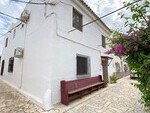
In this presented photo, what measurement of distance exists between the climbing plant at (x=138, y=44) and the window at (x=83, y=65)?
4671 mm

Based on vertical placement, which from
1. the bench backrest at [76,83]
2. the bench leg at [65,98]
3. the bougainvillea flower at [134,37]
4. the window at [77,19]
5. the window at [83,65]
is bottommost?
the bench leg at [65,98]

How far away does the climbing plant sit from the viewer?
296 cm

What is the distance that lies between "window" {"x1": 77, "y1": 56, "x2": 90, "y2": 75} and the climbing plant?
15.3ft

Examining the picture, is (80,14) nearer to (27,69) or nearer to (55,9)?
(55,9)

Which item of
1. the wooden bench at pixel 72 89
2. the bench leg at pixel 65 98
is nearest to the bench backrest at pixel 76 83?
the wooden bench at pixel 72 89

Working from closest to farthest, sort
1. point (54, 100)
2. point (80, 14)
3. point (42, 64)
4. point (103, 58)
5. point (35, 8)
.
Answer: point (54, 100), point (42, 64), point (35, 8), point (80, 14), point (103, 58)

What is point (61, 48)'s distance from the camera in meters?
6.40

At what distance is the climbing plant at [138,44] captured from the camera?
117 inches

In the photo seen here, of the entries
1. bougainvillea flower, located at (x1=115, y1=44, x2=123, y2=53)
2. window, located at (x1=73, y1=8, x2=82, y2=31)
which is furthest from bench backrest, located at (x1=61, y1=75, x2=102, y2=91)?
bougainvillea flower, located at (x1=115, y1=44, x2=123, y2=53)

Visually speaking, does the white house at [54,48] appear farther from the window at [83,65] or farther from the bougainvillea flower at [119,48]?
the bougainvillea flower at [119,48]

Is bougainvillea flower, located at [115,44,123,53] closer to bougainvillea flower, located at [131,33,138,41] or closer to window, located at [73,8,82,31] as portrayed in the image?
bougainvillea flower, located at [131,33,138,41]

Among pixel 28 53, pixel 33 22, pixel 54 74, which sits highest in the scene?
pixel 33 22

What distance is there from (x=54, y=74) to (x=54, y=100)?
1178 millimetres

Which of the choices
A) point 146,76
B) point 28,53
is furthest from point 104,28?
point 146,76
